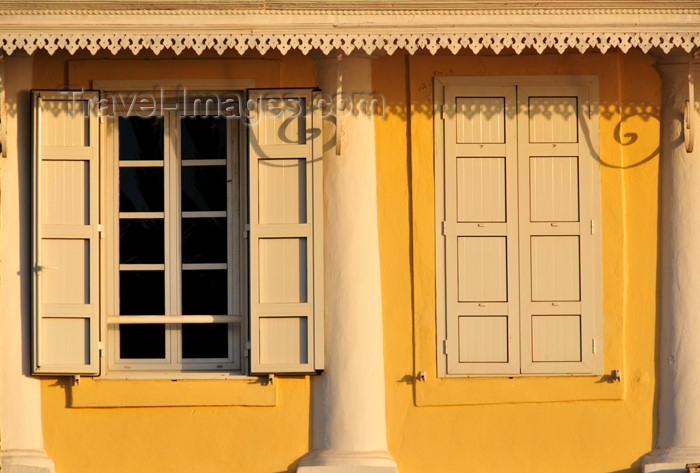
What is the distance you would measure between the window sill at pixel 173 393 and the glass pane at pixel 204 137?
1.54 m

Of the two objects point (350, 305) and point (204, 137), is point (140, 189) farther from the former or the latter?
point (350, 305)

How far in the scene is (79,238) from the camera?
6.82 m

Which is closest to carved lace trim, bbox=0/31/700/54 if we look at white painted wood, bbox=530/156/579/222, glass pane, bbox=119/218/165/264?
white painted wood, bbox=530/156/579/222

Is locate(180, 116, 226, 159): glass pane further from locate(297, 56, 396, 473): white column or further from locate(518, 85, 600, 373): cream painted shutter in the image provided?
locate(518, 85, 600, 373): cream painted shutter

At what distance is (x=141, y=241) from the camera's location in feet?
23.2

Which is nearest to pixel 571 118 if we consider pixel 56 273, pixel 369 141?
pixel 369 141

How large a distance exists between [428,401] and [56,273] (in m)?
2.60

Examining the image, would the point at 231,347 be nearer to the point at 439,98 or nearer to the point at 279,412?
the point at 279,412

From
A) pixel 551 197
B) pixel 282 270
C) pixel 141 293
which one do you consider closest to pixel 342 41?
pixel 282 270

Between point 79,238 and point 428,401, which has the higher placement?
point 79,238

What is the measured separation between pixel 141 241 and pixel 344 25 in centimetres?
206

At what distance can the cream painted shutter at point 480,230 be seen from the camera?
6.91 metres

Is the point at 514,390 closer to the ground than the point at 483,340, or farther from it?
closer to the ground

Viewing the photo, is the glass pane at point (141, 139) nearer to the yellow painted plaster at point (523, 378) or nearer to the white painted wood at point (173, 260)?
the white painted wood at point (173, 260)
